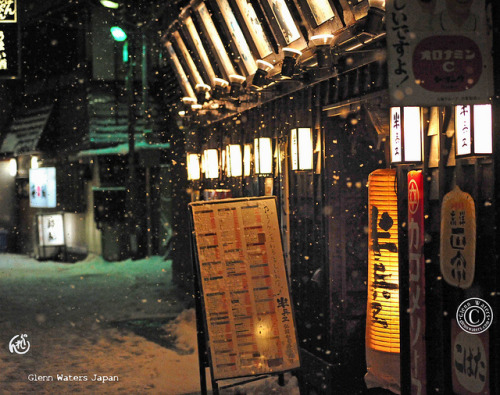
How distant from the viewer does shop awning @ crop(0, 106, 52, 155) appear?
1165 inches

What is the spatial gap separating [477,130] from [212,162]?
1090 cm

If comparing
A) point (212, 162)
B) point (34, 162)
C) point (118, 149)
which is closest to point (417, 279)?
point (212, 162)

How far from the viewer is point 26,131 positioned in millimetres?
30875

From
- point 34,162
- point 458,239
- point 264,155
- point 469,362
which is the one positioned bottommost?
point 469,362

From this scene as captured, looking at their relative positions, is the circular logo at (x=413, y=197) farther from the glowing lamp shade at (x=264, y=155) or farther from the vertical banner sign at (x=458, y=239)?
the glowing lamp shade at (x=264, y=155)

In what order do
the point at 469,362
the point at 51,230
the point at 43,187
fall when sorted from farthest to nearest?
the point at 43,187
the point at 51,230
the point at 469,362

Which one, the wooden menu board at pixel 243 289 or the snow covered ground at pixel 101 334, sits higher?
the wooden menu board at pixel 243 289

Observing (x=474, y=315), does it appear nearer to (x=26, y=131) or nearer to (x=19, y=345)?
(x=19, y=345)

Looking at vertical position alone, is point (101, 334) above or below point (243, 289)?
below

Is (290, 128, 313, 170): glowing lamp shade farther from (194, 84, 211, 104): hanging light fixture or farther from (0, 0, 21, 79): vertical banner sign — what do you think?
(0, 0, 21, 79): vertical banner sign

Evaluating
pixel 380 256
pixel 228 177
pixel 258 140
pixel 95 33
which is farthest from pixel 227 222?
pixel 95 33

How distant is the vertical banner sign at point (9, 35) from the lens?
1284cm

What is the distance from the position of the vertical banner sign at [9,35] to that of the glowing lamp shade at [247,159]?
542 centimetres

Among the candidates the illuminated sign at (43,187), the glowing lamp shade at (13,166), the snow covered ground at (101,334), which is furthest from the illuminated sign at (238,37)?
the glowing lamp shade at (13,166)
